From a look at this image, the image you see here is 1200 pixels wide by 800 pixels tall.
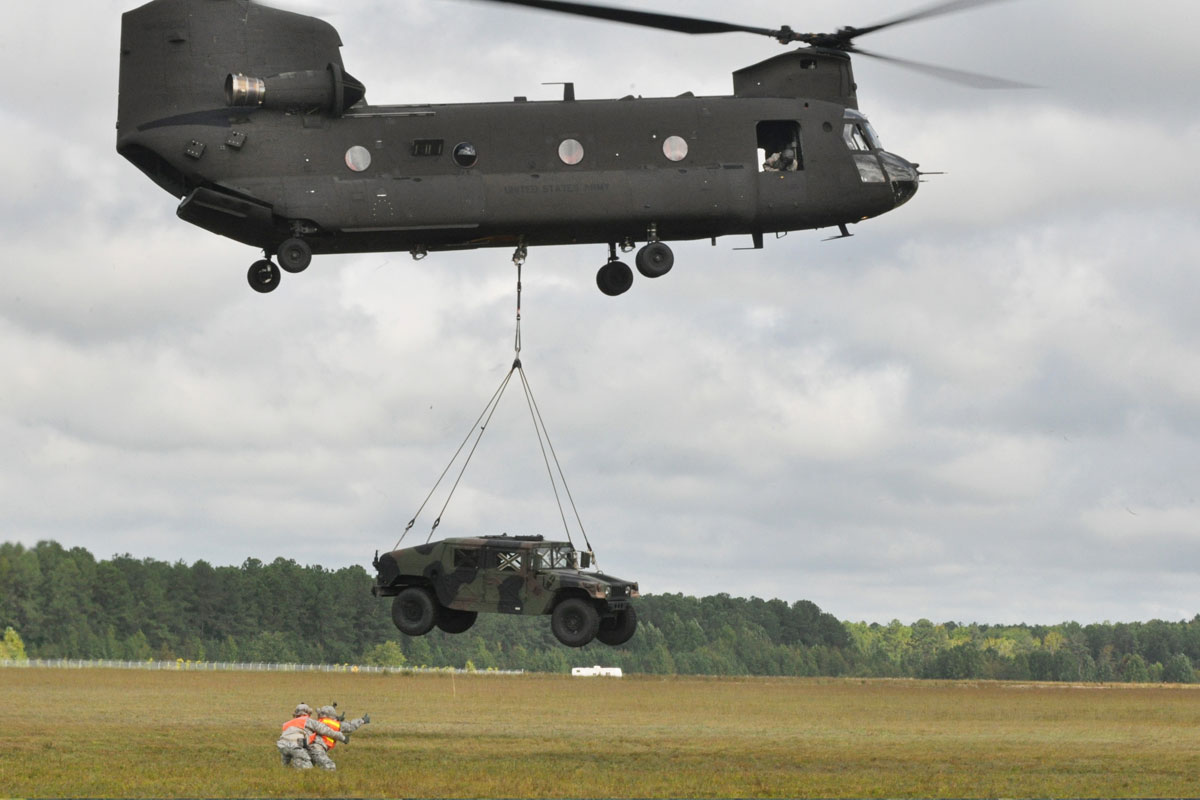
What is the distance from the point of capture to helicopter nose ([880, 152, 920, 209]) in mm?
31688

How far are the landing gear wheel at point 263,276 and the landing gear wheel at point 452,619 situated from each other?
629 centimetres

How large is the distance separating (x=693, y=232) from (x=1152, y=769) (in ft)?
89.3

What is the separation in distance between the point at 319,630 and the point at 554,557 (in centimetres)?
13023

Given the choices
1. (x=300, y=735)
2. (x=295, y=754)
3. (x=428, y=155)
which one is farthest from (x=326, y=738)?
(x=428, y=155)

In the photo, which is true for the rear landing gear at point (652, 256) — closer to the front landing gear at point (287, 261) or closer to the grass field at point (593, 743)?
the front landing gear at point (287, 261)

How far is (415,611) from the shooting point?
2877 cm

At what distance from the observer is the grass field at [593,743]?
136ft

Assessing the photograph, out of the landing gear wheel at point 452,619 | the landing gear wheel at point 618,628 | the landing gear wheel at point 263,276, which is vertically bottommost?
the landing gear wheel at point 618,628

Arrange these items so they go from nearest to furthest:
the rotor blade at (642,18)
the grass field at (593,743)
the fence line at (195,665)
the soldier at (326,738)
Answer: the rotor blade at (642,18), the soldier at (326,738), the grass field at (593,743), the fence line at (195,665)

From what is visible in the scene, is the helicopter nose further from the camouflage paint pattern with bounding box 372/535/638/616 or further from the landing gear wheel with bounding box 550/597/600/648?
the landing gear wheel with bounding box 550/597/600/648

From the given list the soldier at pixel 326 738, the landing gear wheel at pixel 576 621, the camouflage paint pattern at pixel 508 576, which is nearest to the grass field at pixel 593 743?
the soldier at pixel 326 738

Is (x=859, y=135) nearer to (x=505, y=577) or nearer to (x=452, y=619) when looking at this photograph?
(x=505, y=577)

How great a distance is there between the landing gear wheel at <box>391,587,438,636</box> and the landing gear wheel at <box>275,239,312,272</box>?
5.66m

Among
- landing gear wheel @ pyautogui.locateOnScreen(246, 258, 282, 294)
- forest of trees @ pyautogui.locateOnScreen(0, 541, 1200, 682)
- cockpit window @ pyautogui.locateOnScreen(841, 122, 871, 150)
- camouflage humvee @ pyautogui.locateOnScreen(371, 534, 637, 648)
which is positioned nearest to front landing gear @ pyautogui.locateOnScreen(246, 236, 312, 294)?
landing gear wheel @ pyautogui.locateOnScreen(246, 258, 282, 294)
